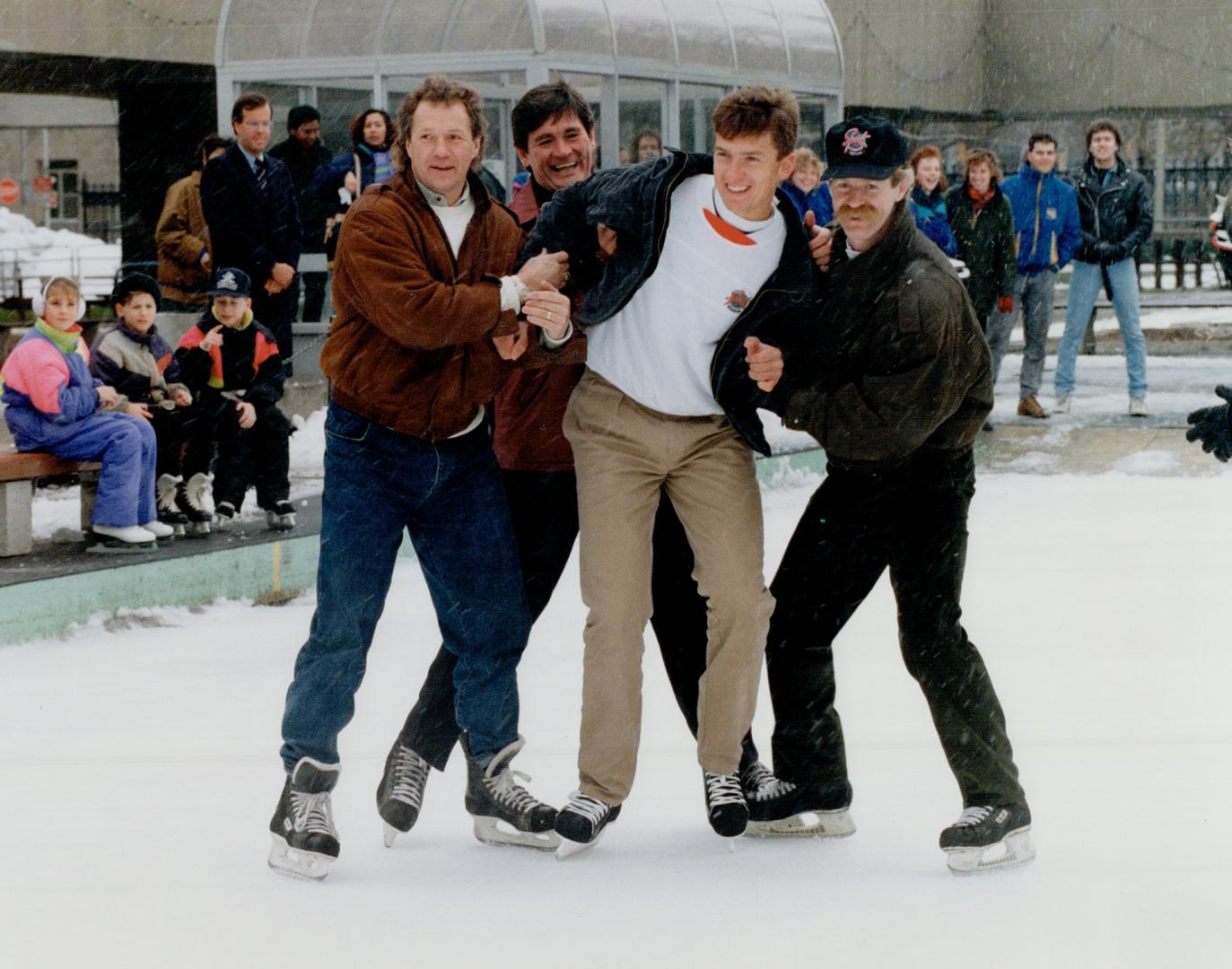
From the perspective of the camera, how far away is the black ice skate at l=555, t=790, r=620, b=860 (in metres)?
4.04

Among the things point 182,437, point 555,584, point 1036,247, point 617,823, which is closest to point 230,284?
point 182,437

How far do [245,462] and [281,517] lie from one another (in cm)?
31

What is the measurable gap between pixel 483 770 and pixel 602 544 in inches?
25.2

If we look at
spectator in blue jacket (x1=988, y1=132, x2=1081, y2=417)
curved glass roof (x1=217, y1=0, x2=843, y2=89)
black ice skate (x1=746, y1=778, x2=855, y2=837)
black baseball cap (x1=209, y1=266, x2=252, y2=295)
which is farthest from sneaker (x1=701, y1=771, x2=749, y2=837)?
curved glass roof (x1=217, y1=0, x2=843, y2=89)

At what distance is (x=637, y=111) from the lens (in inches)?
496

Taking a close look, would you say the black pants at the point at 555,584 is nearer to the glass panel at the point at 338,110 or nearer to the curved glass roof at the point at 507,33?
the curved glass roof at the point at 507,33

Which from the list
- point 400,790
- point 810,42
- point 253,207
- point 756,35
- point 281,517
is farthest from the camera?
point 810,42

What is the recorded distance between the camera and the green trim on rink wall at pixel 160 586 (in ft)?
21.1

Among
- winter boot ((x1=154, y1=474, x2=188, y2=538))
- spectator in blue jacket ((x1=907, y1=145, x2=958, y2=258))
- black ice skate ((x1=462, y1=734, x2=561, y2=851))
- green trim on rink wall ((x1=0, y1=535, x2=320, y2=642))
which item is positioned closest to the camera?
black ice skate ((x1=462, y1=734, x2=561, y2=851))

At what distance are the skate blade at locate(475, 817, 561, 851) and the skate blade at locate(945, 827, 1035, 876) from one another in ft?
3.06

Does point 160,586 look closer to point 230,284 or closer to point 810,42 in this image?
point 230,284

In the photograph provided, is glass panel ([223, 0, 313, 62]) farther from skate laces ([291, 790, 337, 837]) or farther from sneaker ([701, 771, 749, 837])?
sneaker ([701, 771, 749, 837])

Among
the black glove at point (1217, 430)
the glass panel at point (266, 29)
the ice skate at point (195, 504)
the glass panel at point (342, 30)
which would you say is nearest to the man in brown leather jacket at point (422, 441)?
the black glove at point (1217, 430)

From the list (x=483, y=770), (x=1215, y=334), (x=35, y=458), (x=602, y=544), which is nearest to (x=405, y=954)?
(x=483, y=770)
